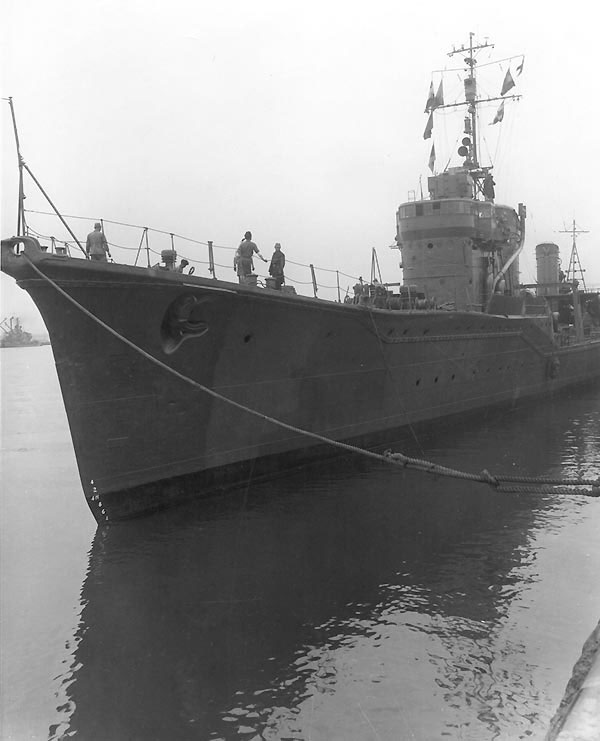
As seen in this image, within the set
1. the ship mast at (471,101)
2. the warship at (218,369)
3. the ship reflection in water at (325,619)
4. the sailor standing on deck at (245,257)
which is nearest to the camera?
the ship reflection in water at (325,619)

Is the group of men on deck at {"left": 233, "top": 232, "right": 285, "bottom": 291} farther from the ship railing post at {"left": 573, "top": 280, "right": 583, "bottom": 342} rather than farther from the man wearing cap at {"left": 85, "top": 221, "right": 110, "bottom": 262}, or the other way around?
the ship railing post at {"left": 573, "top": 280, "right": 583, "bottom": 342}

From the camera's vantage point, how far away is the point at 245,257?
9648 millimetres

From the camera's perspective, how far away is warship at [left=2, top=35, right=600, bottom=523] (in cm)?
789

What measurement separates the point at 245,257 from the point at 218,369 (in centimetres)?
179

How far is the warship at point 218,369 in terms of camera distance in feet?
25.9

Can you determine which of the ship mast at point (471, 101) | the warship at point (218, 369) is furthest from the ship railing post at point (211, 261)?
Answer: the ship mast at point (471, 101)

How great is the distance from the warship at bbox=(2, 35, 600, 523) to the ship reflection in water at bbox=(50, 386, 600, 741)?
2.31 ft

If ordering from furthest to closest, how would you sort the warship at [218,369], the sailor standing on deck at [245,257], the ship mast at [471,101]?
1. the ship mast at [471,101]
2. the sailor standing on deck at [245,257]
3. the warship at [218,369]

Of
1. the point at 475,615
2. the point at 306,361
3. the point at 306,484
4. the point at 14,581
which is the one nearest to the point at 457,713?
the point at 475,615

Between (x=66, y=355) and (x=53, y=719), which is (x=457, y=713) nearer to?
(x=53, y=719)

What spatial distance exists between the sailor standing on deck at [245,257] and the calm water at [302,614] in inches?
126

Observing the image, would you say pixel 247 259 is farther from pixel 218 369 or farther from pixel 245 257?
pixel 218 369

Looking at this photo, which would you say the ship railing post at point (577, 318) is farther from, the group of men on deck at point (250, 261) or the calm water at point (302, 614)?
the group of men on deck at point (250, 261)

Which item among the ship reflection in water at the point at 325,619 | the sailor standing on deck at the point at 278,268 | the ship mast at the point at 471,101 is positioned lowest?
the ship reflection in water at the point at 325,619
